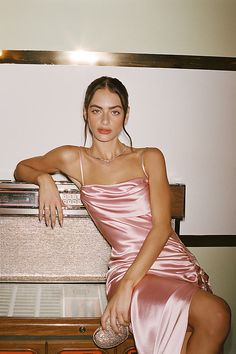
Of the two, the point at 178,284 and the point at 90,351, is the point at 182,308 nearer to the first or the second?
the point at 178,284

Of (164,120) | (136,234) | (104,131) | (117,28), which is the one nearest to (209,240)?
(164,120)

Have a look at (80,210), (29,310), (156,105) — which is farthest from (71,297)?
(156,105)

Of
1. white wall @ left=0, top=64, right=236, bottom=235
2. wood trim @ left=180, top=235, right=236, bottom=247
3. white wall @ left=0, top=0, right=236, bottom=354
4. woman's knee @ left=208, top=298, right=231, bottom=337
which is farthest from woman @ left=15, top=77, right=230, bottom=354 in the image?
wood trim @ left=180, top=235, right=236, bottom=247

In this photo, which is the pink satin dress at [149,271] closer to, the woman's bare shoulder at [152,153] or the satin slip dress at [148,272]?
the satin slip dress at [148,272]

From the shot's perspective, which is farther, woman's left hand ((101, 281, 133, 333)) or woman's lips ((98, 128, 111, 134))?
woman's lips ((98, 128, 111, 134))

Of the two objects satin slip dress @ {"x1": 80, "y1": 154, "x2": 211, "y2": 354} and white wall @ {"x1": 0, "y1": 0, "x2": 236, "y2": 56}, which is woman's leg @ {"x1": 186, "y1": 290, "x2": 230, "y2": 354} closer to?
satin slip dress @ {"x1": 80, "y1": 154, "x2": 211, "y2": 354}

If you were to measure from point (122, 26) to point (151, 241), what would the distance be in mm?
1360

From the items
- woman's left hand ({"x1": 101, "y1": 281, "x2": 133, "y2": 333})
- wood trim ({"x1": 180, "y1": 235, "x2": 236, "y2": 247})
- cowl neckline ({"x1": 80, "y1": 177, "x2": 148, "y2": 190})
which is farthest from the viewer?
wood trim ({"x1": 180, "y1": 235, "x2": 236, "y2": 247})

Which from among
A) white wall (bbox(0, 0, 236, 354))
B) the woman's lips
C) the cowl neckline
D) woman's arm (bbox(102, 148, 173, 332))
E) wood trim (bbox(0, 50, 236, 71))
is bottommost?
woman's arm (bbox(102, 148, 173, 332))

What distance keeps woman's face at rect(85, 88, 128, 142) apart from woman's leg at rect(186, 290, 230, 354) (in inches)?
30.2

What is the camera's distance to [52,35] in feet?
7.16

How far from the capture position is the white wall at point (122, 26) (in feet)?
7.12

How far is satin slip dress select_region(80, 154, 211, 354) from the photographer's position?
1.27m

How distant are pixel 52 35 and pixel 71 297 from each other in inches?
56.6
